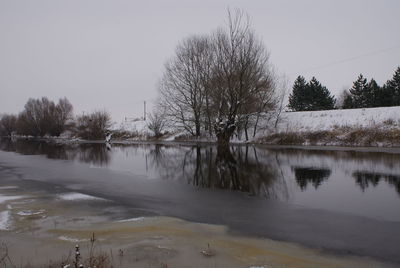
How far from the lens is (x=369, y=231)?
6.43m

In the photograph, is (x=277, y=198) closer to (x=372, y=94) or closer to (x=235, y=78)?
(x=235, y=78)

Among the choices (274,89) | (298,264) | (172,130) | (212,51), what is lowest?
(298,264)

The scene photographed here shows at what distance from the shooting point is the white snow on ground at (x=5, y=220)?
7.08 m

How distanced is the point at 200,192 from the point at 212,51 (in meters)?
31.7

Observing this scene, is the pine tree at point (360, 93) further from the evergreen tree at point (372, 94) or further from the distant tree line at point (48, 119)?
the distant tree line at point (48, 119)

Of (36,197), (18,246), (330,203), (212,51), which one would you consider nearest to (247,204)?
(330,203)

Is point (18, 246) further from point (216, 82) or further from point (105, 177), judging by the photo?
point (216, 82)

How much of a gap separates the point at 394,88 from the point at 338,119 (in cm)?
1548

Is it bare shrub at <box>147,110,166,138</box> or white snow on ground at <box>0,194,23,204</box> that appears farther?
bare shrub at <box>147,110,166,138</box>

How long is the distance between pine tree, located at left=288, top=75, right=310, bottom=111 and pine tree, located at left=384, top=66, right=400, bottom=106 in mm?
11471

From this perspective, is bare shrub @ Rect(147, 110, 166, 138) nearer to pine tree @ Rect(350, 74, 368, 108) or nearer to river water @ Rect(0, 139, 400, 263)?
pine tree @ Rect(350, 74, 368, 108)

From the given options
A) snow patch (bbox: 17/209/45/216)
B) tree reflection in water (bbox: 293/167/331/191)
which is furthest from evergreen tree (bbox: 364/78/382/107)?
snow patch (bbox: 17/209/45/216)

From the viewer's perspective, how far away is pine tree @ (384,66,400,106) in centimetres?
4392

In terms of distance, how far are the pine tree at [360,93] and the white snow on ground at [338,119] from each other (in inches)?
473
